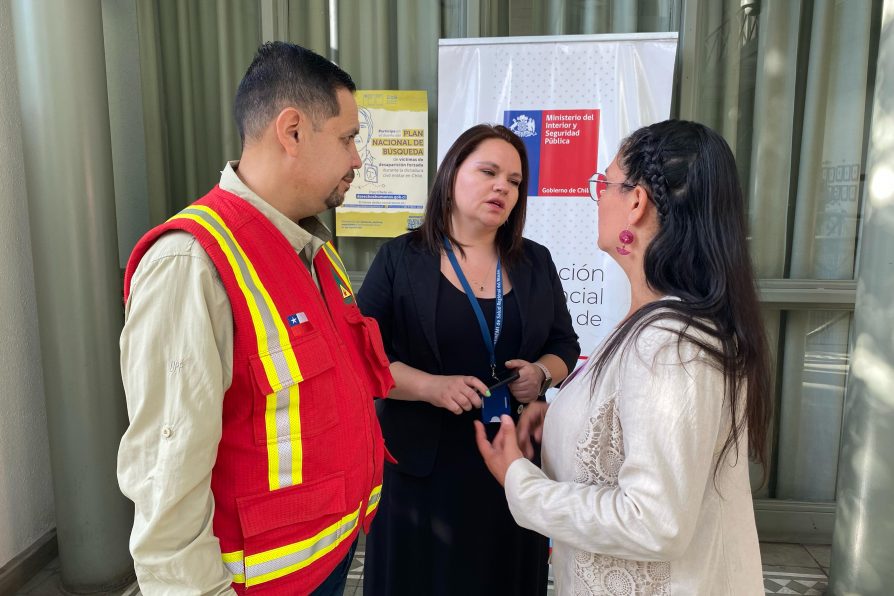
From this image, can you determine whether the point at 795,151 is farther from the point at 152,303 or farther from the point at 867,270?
the point at 152,303

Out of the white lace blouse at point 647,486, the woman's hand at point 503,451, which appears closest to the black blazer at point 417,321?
the woman's hand at point 503,451

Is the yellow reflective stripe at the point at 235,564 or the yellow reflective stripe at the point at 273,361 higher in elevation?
the yellow reflective stripe at the point at 273,361

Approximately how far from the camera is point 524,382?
1727 mm

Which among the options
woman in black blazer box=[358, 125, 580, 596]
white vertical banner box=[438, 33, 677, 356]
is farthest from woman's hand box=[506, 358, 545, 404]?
white vertical banner box=[438, 33, 677, 356]

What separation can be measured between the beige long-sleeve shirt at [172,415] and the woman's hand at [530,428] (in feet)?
2.42

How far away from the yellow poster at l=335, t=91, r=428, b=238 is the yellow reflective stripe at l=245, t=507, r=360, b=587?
2357mm

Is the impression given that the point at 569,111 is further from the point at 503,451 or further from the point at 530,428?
the point at 503,451

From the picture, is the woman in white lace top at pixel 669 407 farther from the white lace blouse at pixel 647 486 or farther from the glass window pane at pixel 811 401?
the glass window pane at pixel 811 401

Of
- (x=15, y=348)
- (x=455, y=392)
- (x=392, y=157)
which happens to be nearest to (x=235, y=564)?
(x=455, y=392)

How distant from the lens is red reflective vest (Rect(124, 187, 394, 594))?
1034 millimetres

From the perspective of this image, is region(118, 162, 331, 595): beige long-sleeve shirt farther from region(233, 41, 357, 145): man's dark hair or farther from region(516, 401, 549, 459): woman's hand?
region(516, 401, 549, 459): woman's hand

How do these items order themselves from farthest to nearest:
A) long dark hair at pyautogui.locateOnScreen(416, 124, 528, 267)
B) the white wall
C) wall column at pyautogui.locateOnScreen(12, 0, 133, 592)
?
the white wall
wall column at pyautogui.locateOnScreen(12, 0, 133, 592)
long dark hair at pyautogui.locateOnScreen(416, 124, 528, 267)

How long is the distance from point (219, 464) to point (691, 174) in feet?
3.30

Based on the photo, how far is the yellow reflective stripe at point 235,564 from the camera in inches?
42.0
